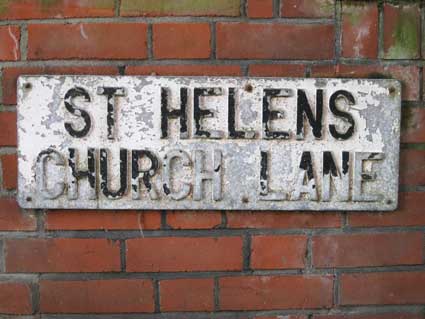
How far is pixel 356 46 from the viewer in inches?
50.6

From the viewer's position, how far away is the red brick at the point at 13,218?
1.32 metres

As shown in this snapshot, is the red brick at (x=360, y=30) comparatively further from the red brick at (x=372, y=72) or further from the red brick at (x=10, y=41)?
the red brick at (x=10, y=41)

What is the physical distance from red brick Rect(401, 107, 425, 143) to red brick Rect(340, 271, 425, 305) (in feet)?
1.08

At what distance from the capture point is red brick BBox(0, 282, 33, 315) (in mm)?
1335

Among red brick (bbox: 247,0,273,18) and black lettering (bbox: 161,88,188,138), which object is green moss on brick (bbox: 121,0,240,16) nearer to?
red brick (bbox: 247,0,273,18)

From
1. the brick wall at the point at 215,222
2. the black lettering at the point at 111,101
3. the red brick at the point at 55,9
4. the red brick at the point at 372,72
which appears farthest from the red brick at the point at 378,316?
the red brick at the point at 55,9

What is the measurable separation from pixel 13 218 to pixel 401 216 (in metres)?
0.93

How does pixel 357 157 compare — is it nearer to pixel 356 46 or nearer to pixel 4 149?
pixel 356 46

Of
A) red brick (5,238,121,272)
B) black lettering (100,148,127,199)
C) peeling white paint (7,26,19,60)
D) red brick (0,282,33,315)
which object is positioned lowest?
red brick (0,282,33,315)

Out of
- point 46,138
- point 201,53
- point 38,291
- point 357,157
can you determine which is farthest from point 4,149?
point 357,157

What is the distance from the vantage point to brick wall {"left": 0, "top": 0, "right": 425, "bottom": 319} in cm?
128

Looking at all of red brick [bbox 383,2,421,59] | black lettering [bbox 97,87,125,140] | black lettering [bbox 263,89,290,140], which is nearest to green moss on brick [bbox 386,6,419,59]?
red brick [bbox 383,2,421,59]

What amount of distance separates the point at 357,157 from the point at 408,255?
0.28 metres

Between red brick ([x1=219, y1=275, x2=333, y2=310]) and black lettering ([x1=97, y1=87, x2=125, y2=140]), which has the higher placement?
Result: black lettering ([x1=97, y1=87, x2=125, y2=140])
